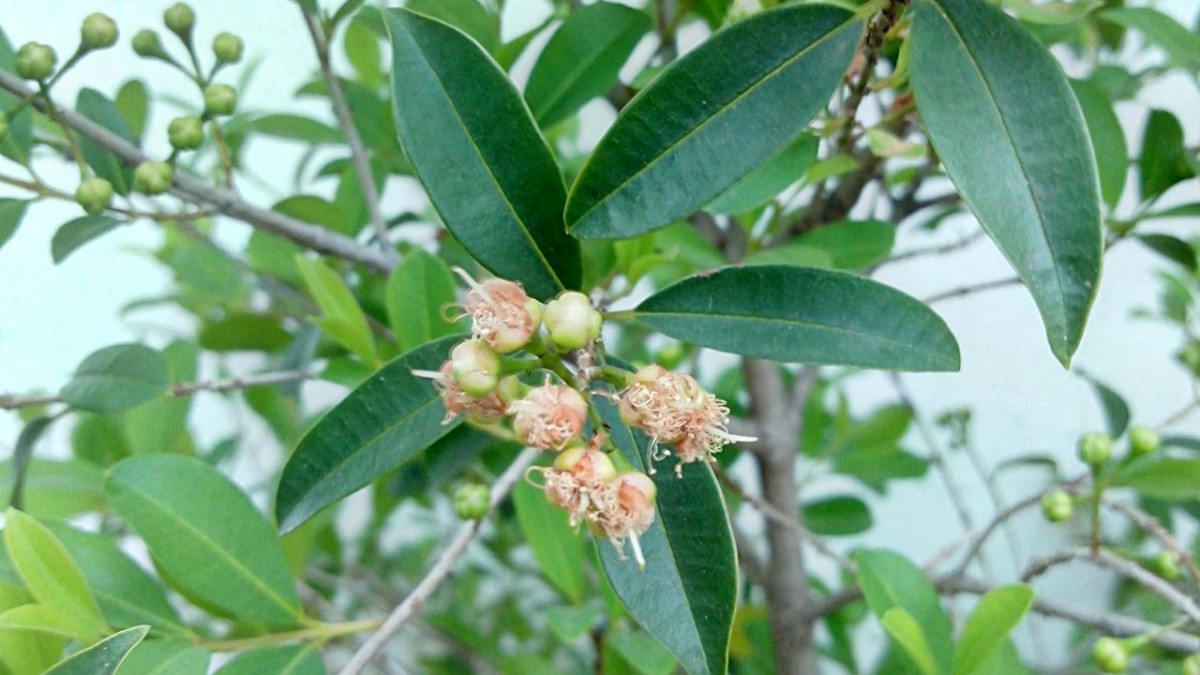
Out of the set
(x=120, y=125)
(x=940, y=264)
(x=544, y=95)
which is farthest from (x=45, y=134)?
(x=940, y=264)

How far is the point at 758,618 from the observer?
3.84 ft

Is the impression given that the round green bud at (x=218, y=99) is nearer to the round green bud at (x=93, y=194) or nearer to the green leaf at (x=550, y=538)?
the round green bud at (x=93, y=194)

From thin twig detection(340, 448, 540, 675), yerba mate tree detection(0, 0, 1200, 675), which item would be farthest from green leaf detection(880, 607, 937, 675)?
thin twig detection(340, 448, 540, 675)

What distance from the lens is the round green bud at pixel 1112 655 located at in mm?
673

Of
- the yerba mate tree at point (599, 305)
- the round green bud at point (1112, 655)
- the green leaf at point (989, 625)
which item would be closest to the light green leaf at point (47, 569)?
the yerba mate tree at point (599, 305)

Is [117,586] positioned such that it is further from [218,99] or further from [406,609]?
[218,99]

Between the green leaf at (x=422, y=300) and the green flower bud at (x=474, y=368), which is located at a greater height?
the green leaf at (x=422, y=300)

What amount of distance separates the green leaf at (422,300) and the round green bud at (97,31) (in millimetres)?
262

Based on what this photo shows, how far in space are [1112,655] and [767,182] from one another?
450mm

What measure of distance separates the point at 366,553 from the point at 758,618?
2.30 feet

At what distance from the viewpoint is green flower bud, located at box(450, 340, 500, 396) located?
45 cm

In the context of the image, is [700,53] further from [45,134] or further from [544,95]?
[45,134]

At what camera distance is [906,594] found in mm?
678

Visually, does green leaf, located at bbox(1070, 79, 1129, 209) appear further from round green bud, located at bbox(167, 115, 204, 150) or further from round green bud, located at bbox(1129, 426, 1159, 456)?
round green bud, located at bbox(167, 115, 204, 150)
